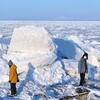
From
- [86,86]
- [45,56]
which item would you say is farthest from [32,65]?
[86,86]

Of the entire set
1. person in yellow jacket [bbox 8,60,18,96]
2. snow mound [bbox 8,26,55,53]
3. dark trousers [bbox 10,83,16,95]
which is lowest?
dark trousers [bbox 10,83,16,95]

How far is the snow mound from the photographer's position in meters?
15.2

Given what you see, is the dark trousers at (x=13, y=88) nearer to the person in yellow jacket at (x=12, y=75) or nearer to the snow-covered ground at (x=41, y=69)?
the person in yellow jacket at (x=12, y=75)

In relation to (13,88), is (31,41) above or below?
above

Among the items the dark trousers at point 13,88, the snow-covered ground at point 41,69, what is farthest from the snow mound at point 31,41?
the dark trousers at point 13,88

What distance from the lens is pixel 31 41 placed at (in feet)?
50.2

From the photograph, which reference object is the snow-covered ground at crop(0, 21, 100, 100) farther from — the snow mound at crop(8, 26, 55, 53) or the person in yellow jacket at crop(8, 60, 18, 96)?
the person in yellow jacket at crop(8, 60, 18, 96)

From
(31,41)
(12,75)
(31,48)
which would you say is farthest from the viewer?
(31,41)

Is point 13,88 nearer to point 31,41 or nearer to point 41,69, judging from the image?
point 41,69

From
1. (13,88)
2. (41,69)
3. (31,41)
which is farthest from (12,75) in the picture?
(31,41)

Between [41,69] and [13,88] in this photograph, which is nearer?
[13,88]

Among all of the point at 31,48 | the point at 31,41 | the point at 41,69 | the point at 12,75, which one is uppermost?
the point at 31,41

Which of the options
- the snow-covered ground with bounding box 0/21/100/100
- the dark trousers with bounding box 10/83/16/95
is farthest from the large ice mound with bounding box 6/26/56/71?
the dark trousers with bounding box 10/83/16/95

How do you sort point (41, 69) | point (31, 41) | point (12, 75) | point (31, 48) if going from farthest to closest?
1. point (31, 41)
2. point (31, 48)
3. point (41, 69)
4. point (12, 75)
